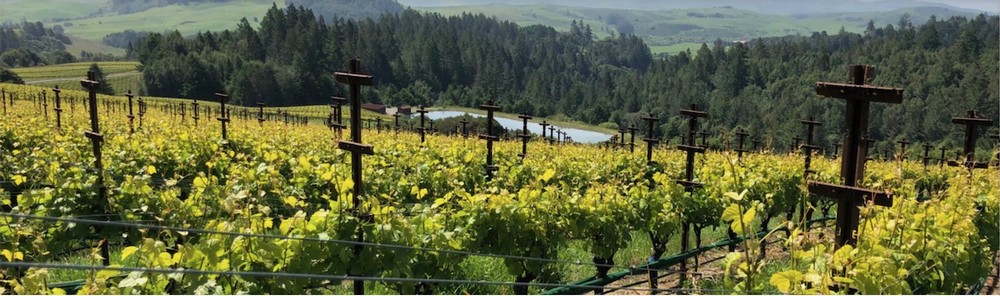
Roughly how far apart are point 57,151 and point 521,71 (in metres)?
129

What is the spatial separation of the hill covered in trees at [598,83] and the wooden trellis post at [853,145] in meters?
61.6

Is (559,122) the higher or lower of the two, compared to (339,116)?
lower

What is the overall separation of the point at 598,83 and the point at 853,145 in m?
135

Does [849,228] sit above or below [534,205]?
above

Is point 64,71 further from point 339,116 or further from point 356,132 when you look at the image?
point 356,132

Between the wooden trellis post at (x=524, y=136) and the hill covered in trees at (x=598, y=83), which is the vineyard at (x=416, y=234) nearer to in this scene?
the wooden trellis post at (x=524, y=136)

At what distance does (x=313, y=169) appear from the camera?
8.91 meters

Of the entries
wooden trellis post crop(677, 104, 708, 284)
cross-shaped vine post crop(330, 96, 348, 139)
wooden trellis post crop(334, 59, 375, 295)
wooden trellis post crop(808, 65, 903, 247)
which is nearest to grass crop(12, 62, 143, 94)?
cross-shaped vine post crop(330, 96, 348, 139)

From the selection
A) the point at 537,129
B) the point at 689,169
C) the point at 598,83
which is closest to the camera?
the point at 689,169

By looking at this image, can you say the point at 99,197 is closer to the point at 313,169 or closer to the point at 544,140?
the point at 313,169

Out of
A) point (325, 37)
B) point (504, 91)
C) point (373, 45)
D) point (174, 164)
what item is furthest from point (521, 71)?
point (174, 164)

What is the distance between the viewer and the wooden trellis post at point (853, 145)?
378 centimetres

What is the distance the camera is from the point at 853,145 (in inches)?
154

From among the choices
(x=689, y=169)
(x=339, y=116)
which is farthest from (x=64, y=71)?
(x=339, y=116)
